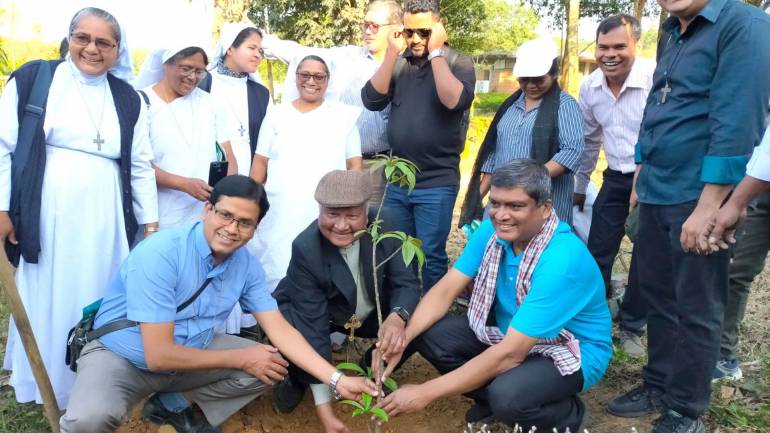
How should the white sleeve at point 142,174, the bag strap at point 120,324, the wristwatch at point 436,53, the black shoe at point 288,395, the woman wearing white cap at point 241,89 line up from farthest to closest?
the woman wearing white cap at point 241,89, the wristwatch at point 436,53, the black shoe at point 288,395, the white sleeve at point 142,174, the bag strap at point 120,324

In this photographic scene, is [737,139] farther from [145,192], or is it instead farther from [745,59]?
[145,192]

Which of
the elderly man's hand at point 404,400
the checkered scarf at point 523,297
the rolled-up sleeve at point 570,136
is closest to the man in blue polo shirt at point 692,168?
the checkered scarf at point 523,297

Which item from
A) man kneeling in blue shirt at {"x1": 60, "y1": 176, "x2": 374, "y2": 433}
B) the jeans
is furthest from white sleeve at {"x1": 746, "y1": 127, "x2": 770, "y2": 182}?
man kneeling in blue shirt at {"x1": 60, "y1": 176, "x2": 374, "y2": 433}

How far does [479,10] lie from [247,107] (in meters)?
18.3

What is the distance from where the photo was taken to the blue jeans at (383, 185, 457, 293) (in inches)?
143

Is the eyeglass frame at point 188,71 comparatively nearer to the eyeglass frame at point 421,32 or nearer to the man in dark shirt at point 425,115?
the man in dark shirt at point 425,115

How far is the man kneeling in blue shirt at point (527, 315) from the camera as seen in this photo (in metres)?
2.47

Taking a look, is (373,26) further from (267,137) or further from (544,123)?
(544,123)

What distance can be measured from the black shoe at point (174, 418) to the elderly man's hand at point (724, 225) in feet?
7.54

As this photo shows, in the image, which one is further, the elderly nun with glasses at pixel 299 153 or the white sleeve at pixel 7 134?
the elderly nun with glasses at pixel 299 153

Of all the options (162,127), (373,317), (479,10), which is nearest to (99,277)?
(162,127)

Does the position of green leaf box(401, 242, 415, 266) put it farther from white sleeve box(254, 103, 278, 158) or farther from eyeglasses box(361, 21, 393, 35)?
eyeglasses box(361, 21, 393, 35)

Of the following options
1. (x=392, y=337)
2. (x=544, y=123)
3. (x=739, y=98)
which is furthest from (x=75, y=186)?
(x=739, y=98)

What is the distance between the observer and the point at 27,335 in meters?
2.50
